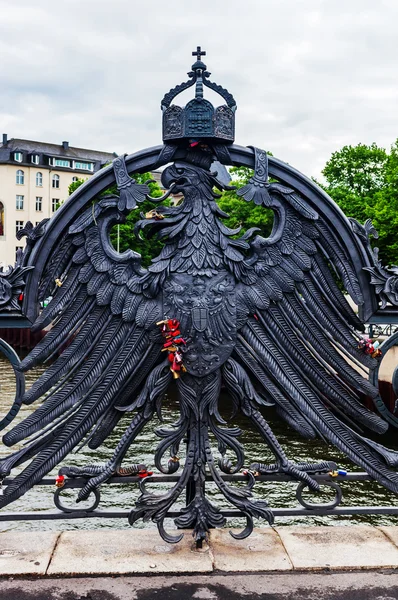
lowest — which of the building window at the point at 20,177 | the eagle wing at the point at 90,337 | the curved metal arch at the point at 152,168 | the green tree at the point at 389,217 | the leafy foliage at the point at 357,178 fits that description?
the eagle wing at the point at 90,337

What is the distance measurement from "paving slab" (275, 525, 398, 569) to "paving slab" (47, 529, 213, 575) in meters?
0.77

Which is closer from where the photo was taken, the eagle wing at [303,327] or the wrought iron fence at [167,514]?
the wrought iron fence at [167,514]

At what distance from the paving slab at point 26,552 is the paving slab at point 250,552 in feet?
4.52

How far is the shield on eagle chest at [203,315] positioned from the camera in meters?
5.39

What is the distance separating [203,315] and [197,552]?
6.51 ft

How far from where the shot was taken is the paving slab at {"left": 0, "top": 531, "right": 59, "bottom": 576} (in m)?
4.97

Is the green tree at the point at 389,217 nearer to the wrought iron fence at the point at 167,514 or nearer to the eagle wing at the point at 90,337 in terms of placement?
the wrought iron fence at the point at 167,514

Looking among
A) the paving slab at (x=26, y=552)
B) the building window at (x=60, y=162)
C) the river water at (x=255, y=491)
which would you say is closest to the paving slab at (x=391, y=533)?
the river water at (x=255, y=491)

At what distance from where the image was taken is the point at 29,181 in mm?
59594

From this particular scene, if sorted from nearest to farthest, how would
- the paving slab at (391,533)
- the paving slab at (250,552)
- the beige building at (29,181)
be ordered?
the paving slab at (250,552)
the paving slab at (391,533)
the beige building at (29,181)

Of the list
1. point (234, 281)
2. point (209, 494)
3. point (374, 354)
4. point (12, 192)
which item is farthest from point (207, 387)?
point (12, 192)

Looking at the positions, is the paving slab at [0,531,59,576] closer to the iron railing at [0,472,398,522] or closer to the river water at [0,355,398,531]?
the iron railing at [0,472,398,522]

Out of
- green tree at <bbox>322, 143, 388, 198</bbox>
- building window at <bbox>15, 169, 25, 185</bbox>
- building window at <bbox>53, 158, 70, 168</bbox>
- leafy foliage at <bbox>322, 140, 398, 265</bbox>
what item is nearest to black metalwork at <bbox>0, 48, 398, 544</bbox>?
leafy foliage at <bbox>322, 140, 398, 265</bbox>

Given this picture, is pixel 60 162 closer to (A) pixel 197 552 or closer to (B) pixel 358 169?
(B) pixel 358 169
